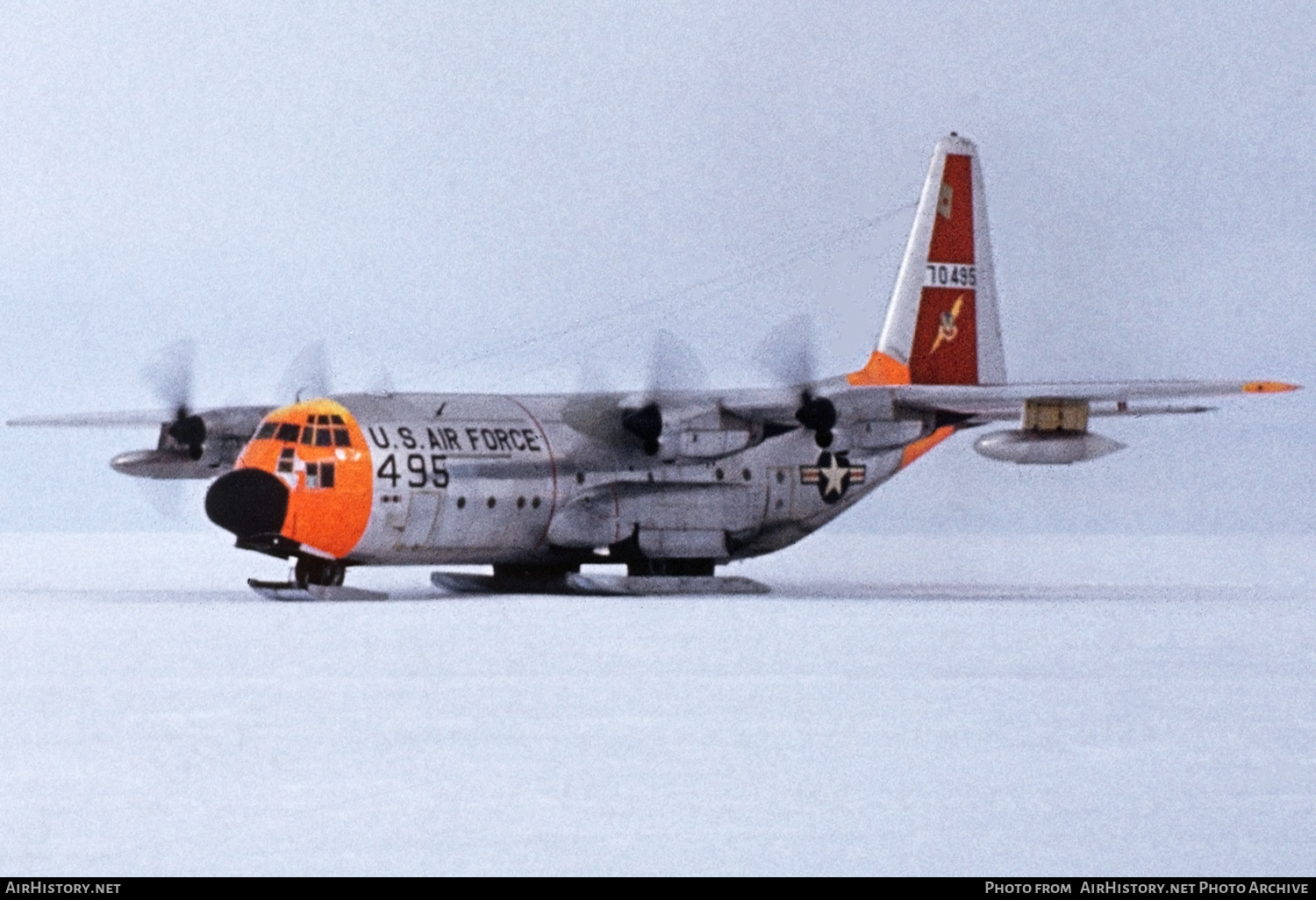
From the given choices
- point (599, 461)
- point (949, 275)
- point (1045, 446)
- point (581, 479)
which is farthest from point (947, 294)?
point (581, 479)

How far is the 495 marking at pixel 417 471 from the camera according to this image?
22.8 metres

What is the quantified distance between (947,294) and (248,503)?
36.3ft

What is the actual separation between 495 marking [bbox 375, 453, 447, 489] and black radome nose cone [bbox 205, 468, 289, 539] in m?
1.22

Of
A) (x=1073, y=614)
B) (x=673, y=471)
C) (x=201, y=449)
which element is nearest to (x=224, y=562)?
(x=201, y=449)

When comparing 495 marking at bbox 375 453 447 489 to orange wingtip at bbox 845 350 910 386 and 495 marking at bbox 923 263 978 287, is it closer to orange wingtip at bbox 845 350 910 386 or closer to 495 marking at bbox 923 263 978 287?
orange wingtip at bbox 845 350 910 386

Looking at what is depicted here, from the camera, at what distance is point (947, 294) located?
1120 inches

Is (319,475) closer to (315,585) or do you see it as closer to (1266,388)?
(315,585)

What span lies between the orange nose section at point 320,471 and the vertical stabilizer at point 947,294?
8.07 m

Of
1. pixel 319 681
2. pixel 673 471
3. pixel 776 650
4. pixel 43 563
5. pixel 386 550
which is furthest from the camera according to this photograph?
pixel 43 563

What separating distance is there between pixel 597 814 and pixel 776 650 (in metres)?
7.62

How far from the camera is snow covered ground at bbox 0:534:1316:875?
8047 millimetres

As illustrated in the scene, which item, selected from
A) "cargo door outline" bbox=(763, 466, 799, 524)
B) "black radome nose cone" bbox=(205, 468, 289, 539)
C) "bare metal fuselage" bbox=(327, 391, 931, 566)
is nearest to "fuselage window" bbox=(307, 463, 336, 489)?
"black radome nose cone" bbox=(205, 468, 289, 539)

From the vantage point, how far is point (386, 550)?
75.8 ft
